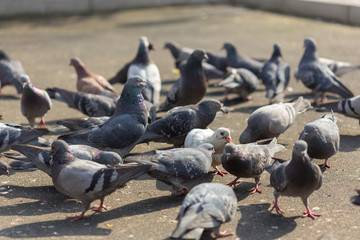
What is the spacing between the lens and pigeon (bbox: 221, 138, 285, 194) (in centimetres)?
515

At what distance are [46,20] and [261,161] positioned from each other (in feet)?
39.8

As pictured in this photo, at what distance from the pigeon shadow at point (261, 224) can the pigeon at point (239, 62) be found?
481 centimetres

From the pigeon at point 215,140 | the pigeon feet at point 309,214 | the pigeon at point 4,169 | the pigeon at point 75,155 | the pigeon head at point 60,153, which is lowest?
the pigeon feet at point 309,214

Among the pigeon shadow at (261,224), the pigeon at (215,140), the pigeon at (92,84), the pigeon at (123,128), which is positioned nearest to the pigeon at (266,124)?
the pigeon at (215,140)

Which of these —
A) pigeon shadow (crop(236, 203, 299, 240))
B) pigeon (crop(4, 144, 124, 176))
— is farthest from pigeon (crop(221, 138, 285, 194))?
pigeon (crop(4, 144, 124, 176))

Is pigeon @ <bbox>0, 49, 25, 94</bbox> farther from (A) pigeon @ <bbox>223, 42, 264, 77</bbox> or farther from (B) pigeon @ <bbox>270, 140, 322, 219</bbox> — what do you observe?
(B) pigeon @ <bbox>270, 140, 322, 219</bbox>

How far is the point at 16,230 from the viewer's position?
15.2 feet

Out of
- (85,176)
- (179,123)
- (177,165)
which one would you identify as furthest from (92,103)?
(85,176)

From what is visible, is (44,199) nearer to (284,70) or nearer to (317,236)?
(317,236)

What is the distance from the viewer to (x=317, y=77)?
828 cm

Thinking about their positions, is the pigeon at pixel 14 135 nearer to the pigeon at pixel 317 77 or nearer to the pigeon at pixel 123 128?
the pigeon at pixel 123 128

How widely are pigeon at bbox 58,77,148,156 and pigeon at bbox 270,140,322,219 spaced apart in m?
1.89

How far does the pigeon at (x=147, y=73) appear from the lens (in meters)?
7.94

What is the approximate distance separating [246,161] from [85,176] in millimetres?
1556
